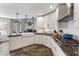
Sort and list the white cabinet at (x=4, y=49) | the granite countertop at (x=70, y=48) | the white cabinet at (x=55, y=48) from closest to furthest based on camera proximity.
A: the granite countertop at (x=70, y=48) → the white cabinet at (x=55, y=48) → the white cabinet at (x=4, y=49)

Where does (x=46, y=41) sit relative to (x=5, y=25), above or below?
below

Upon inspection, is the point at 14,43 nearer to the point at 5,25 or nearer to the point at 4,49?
the point at 4,49

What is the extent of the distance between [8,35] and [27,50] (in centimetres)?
40

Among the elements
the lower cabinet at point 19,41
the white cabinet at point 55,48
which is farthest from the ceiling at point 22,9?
the white cabinet at point 55,48

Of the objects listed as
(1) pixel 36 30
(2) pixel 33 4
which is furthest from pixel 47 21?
(2) pixel 33 4

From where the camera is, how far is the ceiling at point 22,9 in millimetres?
1654

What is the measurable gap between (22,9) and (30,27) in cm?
32

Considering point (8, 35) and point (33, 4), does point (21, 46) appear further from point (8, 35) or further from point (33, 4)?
point (33, 4)

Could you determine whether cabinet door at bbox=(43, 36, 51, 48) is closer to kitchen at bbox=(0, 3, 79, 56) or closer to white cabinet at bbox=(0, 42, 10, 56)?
kitchen at bbox=(0, 3, 79, 56)

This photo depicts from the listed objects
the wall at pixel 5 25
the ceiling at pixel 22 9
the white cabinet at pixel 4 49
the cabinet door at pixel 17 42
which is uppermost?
the ceiling at pixel 22 9

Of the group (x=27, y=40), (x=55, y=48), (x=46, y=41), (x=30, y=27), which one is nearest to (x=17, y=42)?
(x=27, y=40)

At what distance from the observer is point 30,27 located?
1741mm

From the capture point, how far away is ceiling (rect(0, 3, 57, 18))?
1.65m

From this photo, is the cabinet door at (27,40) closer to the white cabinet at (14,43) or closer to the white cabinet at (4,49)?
the white cabinet at (14,43)
